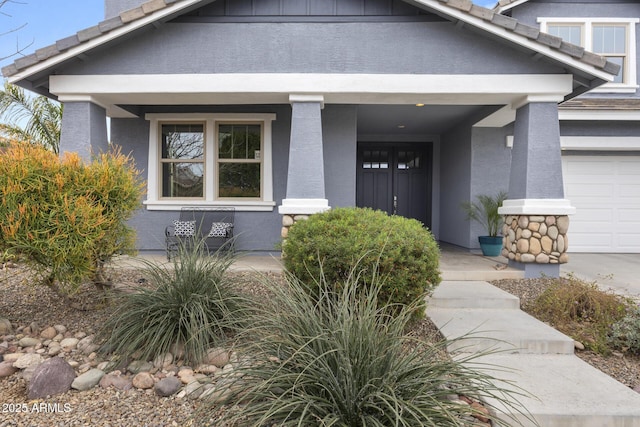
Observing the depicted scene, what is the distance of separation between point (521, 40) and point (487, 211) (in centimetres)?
322

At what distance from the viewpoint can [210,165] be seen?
277 inches

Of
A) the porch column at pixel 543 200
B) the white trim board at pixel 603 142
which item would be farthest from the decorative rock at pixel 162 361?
the white trim board at pixel 603 142

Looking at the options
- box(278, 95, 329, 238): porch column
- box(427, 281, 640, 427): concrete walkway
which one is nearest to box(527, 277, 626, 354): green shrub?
box(427, 281, 640, 427): concrete walkway

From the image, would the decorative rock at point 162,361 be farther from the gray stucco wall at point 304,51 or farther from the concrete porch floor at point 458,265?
the gray stucco wall at point 304,51

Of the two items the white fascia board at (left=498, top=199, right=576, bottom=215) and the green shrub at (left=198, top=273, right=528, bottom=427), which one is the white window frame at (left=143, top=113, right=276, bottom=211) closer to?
the white fascia board at (left=498, top=199, right=576, bottom=215)

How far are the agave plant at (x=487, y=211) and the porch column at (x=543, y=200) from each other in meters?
1.36

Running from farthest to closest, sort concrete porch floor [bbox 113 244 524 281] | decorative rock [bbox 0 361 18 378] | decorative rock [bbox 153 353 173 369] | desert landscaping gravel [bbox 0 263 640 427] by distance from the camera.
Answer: concrete porch floor [bbox 113 244 524 281], decorative rock [bbox 153 353 173 369], decorative rock [bbox 0 361 18 378], desert landscaping gravel [bbox 0 263 640 427]

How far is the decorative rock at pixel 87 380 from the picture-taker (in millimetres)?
2480

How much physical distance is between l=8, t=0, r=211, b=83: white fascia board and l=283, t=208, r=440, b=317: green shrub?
410 centimetres

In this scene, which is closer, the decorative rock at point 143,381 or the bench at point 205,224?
the decorative rock at point 143,381

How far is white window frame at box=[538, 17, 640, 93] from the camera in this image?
8336mm

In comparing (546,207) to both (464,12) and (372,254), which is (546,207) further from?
(372,254)

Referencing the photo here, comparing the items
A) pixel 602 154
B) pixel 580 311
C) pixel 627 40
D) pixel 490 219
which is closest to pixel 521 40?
pixel 490 219

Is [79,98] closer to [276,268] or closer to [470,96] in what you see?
[276,268]
